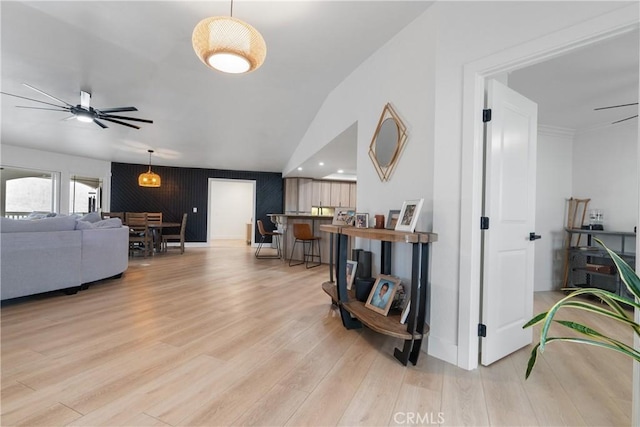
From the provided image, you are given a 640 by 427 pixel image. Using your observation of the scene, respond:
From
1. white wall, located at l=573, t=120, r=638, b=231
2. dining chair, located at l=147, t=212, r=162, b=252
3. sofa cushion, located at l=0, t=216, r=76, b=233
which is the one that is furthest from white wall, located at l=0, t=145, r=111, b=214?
white wall, located at l=573, t=120, r=638, b=231

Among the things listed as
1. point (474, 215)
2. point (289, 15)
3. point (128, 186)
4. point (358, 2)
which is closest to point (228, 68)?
point (289, 15)

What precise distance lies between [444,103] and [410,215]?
2.71 ft

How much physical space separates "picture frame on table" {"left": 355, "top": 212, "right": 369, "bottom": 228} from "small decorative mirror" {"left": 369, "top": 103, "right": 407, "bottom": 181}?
38cm

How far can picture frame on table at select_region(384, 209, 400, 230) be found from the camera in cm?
236

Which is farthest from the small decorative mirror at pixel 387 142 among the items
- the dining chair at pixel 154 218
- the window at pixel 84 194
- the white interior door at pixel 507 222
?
the window at pixel 84 194

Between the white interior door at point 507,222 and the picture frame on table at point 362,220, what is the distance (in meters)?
1.04

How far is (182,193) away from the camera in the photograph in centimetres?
830

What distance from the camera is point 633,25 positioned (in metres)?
1.31

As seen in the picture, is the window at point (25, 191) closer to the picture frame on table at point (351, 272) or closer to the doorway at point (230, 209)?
the doorway at point (230, 209)

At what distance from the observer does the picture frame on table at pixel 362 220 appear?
8.95 ft

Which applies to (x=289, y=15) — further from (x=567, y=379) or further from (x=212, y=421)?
(x=567, y=379)

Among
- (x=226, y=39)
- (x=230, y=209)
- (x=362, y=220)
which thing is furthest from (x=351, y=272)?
(x=230, y=209)

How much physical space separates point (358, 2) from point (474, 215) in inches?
73.1

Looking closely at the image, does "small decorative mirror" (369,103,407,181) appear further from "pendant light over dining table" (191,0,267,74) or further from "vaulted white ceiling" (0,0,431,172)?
"pendant light over dining table" (191,0,267,74)
